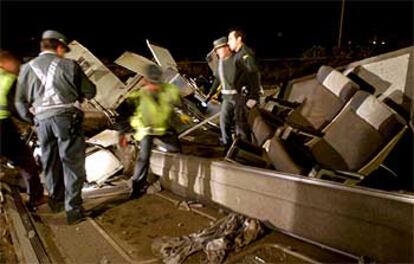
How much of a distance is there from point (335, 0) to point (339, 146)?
2547 cm

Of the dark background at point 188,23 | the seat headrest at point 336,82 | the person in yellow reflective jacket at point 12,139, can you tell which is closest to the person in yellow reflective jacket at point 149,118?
the person in yellow reflective jacket at point 12,139

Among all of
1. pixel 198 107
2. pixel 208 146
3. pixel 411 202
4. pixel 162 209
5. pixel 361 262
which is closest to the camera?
pixel 411 202

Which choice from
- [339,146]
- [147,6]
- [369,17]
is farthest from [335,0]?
[339,146]

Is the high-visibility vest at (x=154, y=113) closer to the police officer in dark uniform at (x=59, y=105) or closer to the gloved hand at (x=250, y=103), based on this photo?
the police officer in dark uniform at (x=59, y=105)

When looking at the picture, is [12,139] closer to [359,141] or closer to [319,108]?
[319,108]

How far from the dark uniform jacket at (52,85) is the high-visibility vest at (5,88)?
58 cm

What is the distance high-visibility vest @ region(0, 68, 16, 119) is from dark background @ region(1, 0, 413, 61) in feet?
70.6

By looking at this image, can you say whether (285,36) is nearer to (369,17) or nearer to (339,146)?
(369,17)

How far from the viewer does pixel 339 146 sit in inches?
169

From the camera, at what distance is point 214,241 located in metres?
3.04

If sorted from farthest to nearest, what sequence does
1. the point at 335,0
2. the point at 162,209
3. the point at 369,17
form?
the point at 335,0
the point at 369,17
the point at 162,209

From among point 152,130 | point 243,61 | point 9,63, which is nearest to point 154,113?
point 152,130

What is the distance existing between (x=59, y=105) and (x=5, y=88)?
97 centimetres

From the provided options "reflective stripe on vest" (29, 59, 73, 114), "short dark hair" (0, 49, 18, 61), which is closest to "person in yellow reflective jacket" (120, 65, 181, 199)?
"reflective stripe on vest" (29, 59, 73, 114)
